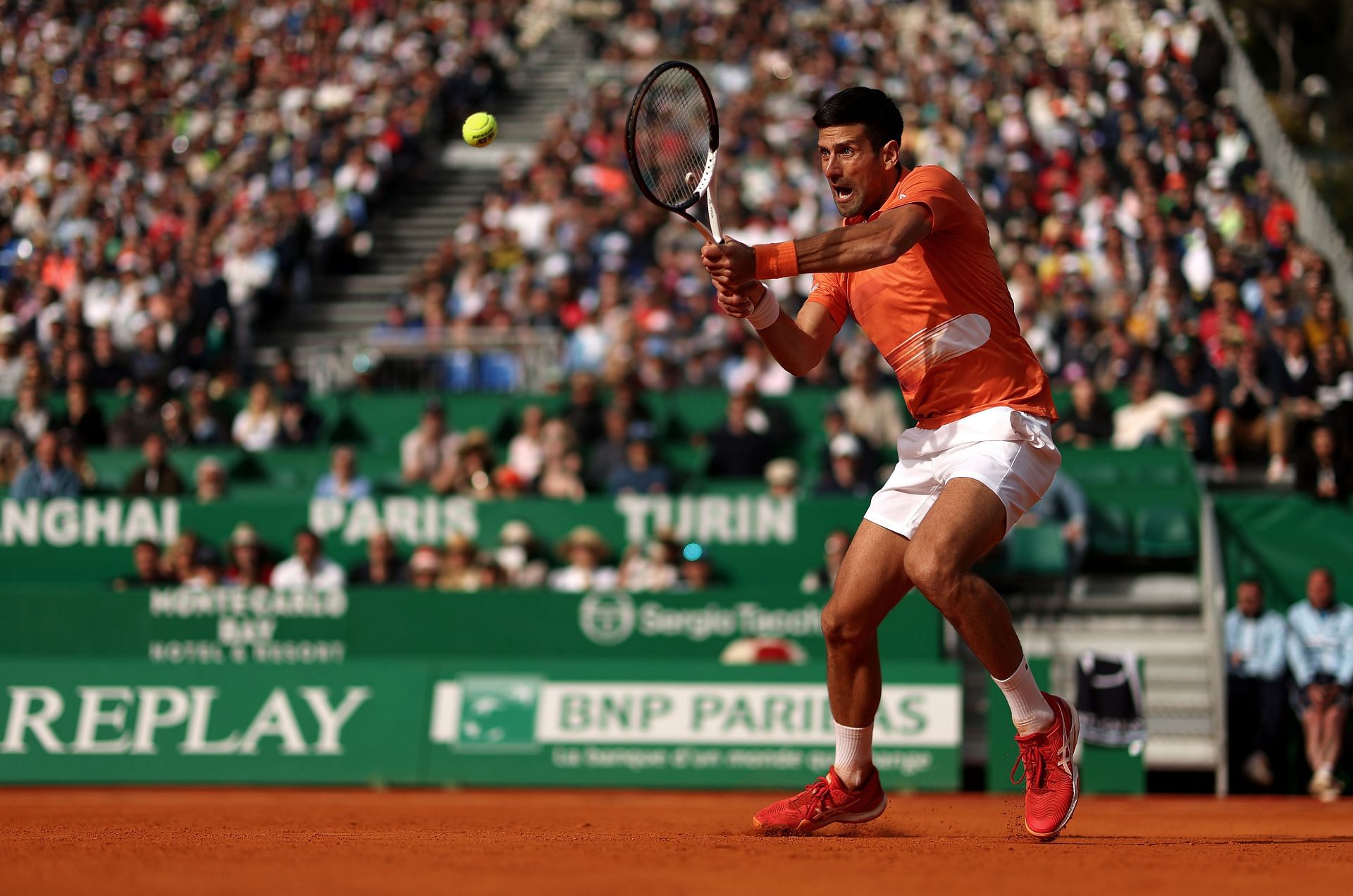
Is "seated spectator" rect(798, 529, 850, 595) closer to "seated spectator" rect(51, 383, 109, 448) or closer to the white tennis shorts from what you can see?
the white tennis shorts

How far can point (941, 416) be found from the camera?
5828mm

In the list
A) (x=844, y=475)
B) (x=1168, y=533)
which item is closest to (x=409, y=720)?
(x=844, y=475)

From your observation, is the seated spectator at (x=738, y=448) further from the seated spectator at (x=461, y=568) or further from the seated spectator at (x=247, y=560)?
the seated spectator at (x=247, y=560)

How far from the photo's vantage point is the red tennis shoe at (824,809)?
6.10 meters

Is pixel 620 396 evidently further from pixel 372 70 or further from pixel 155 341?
pixel 372 70

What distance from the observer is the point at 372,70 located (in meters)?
24.1

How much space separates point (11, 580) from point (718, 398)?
244 inches

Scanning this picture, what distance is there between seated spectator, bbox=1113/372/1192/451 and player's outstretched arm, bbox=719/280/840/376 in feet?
26.1

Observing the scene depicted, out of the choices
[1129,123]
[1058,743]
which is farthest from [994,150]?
[1058,743]

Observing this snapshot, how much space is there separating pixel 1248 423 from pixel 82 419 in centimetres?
1049

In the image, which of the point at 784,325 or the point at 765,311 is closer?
the point at 765,311

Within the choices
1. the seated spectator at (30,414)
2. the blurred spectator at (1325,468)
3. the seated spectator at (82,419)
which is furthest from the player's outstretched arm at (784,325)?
the seated spectator at (30,414)

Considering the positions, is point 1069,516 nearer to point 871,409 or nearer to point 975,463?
point 871,409

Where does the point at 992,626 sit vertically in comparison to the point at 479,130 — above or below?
below
